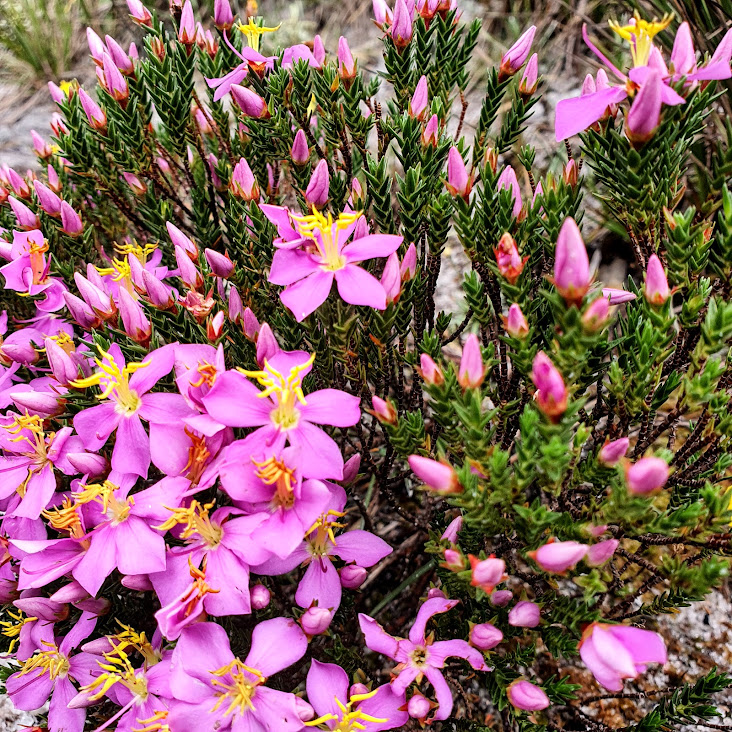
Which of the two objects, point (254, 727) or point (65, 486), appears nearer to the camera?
point (254, 727)

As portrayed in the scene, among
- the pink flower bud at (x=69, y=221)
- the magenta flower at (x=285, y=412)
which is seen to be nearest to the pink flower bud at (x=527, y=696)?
the magenta flower at (x=285, y=412)

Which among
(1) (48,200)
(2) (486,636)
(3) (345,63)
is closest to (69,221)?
(1) (48,200)

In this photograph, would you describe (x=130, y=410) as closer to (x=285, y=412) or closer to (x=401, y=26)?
(x=285, y=412)

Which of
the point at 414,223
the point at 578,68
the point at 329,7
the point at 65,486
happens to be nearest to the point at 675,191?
the point at 414,223

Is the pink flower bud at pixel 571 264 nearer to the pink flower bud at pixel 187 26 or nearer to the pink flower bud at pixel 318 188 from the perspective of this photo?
the pink flower bud at pixel 318 188

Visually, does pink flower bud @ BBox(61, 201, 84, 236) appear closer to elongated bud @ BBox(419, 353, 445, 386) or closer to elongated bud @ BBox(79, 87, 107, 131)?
elongated bud @ BBox(79, 87, 107, 131)

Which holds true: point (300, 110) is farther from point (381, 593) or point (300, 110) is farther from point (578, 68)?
point (578, 68)
